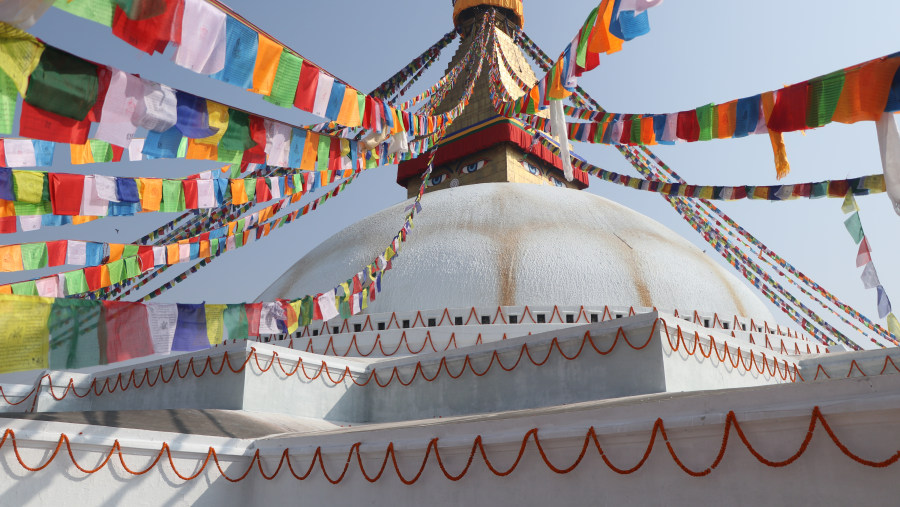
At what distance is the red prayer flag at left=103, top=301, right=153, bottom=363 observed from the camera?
5.34 meters

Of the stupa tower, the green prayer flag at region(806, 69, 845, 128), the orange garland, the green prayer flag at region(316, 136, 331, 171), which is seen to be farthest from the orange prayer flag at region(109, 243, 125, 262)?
the stupa tower

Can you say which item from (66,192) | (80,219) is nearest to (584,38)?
(66,192)

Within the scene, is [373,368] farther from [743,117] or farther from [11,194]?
[743,117]

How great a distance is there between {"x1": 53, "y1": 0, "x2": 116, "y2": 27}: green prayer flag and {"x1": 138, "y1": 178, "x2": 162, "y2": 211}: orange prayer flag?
12.8 feet

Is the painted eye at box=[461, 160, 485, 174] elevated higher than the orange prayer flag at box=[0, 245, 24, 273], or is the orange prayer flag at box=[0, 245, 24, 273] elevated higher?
the painted eye at box=[461, 160, 485, 174]

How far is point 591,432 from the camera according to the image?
17.1 feet

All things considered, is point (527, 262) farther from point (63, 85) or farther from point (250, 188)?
point (63, 85)

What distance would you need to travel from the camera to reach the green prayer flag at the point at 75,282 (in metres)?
8.84

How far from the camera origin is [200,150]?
4980mm

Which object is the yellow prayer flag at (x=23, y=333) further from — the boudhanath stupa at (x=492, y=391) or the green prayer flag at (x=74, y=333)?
the boudhanath stupa at (x=492, y=391)

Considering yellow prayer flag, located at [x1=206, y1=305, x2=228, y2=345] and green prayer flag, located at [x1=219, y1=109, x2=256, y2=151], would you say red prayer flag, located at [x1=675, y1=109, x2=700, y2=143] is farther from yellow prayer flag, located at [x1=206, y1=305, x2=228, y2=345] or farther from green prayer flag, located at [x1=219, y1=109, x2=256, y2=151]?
yellow prayer flag, located at [x1=206, y1=305, x2=228, y2=345]

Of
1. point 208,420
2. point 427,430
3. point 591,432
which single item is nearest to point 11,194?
point 208,420

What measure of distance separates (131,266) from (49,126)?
5.59 m

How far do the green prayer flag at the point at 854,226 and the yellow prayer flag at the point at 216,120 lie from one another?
300 inches
